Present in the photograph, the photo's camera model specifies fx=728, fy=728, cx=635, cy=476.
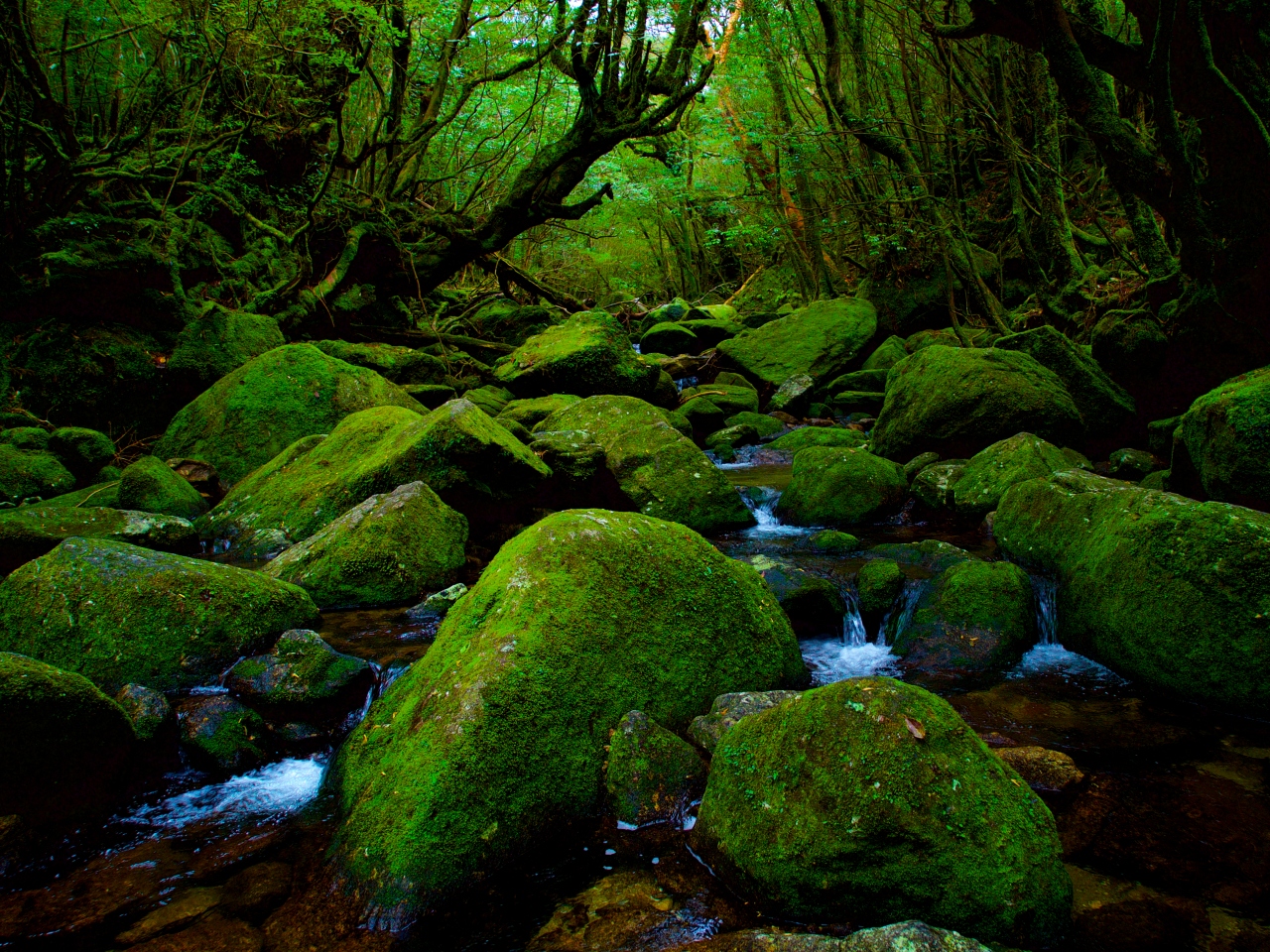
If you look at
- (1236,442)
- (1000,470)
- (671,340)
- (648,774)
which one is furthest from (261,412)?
(671,340)

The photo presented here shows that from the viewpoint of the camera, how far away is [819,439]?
10.0 m

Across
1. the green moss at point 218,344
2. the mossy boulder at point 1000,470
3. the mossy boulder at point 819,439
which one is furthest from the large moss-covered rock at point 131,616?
the mossy boulder at point 819,439

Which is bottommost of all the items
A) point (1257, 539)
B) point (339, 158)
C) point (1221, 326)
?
point (1257, 539)

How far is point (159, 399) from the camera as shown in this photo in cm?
897

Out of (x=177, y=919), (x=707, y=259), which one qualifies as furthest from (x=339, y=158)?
(x=707, y=259)

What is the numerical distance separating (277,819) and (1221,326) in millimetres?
8282

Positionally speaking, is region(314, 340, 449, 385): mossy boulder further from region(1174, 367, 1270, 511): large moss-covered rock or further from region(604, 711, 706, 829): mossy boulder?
region(1174, 367, 1270, 511): large moss-covered rock

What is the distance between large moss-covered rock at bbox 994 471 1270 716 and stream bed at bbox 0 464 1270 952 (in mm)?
219

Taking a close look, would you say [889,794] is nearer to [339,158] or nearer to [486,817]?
[486,817]

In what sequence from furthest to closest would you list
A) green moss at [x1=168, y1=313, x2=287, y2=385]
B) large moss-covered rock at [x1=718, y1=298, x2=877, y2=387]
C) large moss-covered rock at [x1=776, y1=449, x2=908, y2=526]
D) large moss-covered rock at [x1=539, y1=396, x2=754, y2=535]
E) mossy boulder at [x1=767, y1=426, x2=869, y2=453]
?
large moss-covered rock at [x1=718, y1=298, x2=877, y2=387] < mossy boulder at [x1=767, y1=426, x2=869, y2=453] < green moss at [x1=168, y1=313, x2=287, y2=385] < large moss-covered rock at [x1=776, y1=449, x2=908, y2=526] < large moss-covered rock at [x1=539, y1=396, x2=754, y2=535]

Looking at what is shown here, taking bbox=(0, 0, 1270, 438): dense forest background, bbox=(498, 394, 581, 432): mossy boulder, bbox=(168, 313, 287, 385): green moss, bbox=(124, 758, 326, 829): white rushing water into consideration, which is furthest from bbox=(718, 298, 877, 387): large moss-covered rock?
bbox=(124, 758, 326, 829): white rushing water

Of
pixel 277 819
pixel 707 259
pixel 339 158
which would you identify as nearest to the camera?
pixel 277 819

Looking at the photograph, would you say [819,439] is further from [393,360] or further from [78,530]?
[78,530]

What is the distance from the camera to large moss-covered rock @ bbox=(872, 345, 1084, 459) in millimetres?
7789
